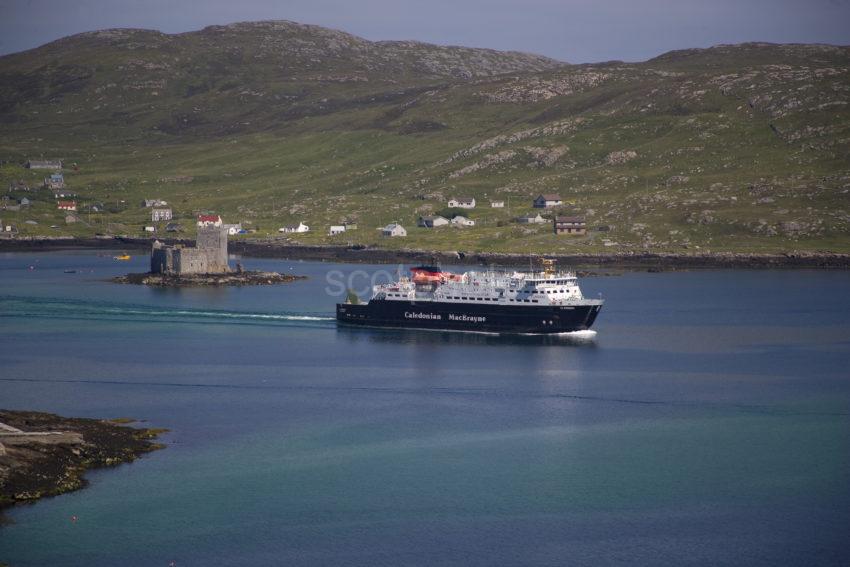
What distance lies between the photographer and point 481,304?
99.7 m

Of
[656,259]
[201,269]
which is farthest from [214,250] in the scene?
[656,259]

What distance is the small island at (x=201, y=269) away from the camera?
479 feet

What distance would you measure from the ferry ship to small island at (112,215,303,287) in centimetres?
4281

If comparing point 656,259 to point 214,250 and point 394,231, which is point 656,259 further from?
point 214,250

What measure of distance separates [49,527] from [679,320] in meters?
73.2

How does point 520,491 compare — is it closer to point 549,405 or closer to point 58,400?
point 549,405

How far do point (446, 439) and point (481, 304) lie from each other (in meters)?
37.7

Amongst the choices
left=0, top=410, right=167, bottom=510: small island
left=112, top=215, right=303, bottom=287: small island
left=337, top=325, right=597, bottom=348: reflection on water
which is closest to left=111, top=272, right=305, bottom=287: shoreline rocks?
left=112, top=215, right=303, bottom=287: small island

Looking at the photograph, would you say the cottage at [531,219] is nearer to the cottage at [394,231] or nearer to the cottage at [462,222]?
the cottage at [462,222]

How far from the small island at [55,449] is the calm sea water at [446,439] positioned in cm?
102

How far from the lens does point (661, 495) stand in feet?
173

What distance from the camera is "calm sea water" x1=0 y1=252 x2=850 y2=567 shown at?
46656 millimetres

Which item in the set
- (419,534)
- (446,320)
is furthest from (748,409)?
(446,320)

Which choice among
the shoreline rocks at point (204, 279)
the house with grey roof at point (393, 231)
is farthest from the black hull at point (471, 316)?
the house with grey roof at point (393, 231)
